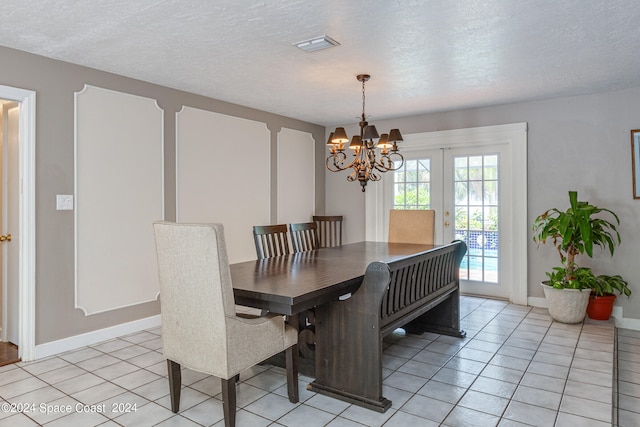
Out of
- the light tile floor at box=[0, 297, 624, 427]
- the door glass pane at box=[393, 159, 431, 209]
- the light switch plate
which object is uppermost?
the door glass pane at box=[393, 159, 431, 209]

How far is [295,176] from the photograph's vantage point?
18.6ft

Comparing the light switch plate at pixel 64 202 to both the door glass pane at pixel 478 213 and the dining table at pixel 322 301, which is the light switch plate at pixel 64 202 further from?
the door glass pane at pixel 478 213

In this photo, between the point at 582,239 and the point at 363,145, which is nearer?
the point at 363,145

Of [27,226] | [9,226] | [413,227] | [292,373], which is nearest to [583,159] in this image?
[413,227]

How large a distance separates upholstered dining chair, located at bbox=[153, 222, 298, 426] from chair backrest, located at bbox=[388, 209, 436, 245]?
91.0 inches

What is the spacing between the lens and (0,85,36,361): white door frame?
3.08 m

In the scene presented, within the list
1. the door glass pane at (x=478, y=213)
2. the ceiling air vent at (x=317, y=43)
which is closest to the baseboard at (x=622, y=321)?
the door glass pane at (x=478, y=213)

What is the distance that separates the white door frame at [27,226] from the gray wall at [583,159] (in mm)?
4393

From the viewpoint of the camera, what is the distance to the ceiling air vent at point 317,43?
2.80m

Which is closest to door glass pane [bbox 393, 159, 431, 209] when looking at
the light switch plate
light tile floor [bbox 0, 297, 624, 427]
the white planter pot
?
the white planter pot

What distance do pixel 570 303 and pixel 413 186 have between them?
7.57 feet

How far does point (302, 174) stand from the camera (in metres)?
5.79

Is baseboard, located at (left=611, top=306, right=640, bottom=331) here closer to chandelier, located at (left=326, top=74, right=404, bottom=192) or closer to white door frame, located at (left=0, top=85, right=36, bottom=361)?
chandelier, located at (left=326, top=74, right=404, bottom=192)

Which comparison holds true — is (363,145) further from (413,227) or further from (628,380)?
(628,380)
